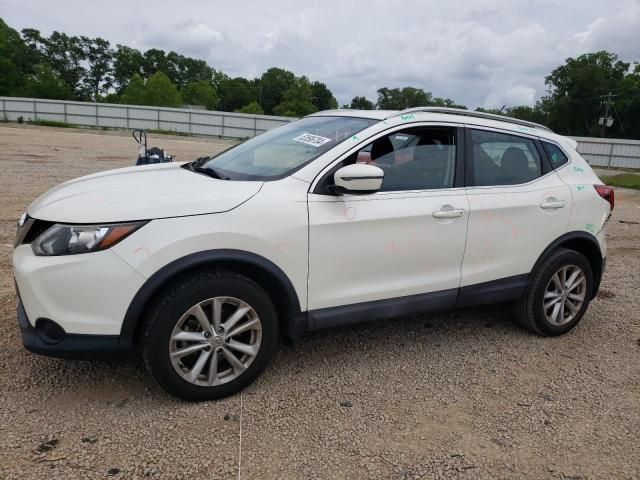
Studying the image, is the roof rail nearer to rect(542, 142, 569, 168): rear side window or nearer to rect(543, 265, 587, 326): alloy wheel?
rect(542, 142, 569, 168): rear side window

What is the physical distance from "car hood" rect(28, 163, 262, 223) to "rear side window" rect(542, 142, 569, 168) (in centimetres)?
251

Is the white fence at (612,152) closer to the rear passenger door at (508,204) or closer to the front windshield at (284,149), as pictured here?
the rear passenger door at (508,204)

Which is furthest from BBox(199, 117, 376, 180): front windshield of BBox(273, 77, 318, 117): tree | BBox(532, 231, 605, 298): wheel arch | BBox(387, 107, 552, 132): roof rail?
BBox(273, 77, 318, 117): tree

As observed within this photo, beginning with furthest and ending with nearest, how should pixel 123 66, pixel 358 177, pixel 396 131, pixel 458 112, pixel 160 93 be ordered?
pixel 123 66 → pixel 160 93 → pixel 458 112 → pixel 396 131 → pixel 358 177

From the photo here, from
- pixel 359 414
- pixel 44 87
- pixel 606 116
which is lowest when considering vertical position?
pixel 359 414

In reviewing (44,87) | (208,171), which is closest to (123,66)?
(44,87)

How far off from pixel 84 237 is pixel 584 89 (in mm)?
82195

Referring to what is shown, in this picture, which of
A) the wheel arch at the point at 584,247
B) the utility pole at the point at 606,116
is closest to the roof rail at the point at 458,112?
the wheel arch at the point at 584,247

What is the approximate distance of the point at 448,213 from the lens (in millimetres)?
3500

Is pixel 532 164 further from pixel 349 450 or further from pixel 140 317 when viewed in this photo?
pixel 140 317

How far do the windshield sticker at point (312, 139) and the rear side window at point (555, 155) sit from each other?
6.35 ft

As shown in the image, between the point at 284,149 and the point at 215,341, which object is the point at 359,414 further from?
the point at 284,149

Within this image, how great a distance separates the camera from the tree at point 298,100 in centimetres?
8906

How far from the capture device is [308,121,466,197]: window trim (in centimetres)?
312
